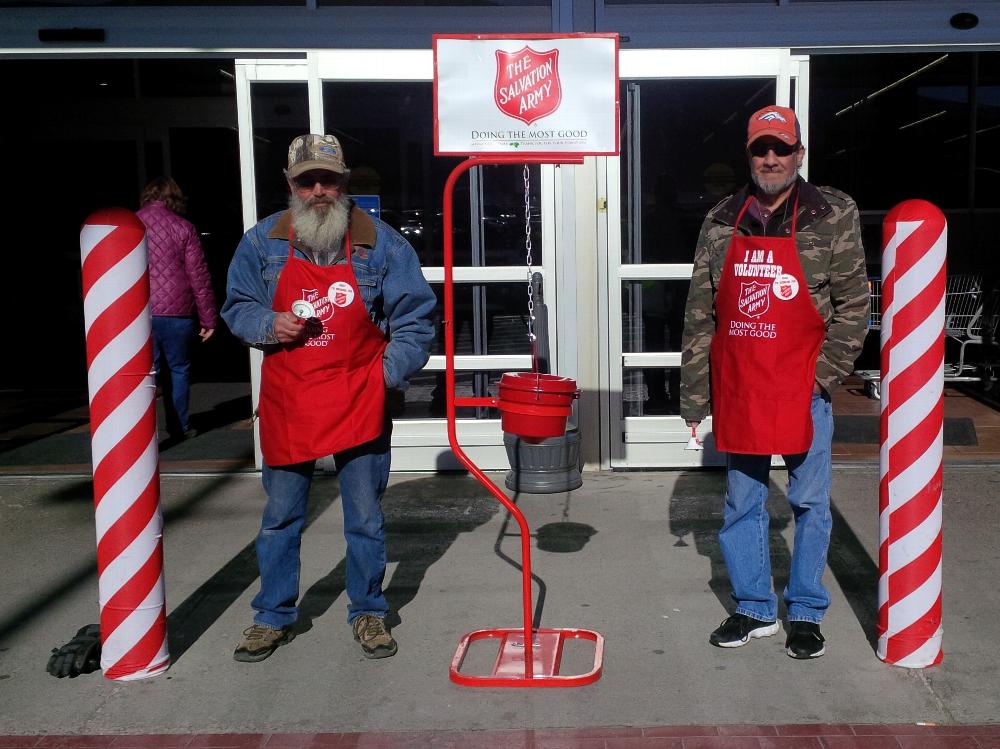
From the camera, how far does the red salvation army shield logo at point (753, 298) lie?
3.91 metres

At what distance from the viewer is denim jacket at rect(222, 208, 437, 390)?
4.05m

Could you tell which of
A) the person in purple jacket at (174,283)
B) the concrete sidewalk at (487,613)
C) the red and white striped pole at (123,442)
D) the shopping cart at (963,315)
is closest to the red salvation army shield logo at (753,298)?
the concrete sidewalk at (487,613)

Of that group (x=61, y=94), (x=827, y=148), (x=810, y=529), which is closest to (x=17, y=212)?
(x=61, y=94)

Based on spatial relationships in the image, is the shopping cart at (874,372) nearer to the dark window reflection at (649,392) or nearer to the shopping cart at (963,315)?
the shopping cart at (963,315)

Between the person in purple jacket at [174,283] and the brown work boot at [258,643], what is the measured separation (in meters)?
3.89

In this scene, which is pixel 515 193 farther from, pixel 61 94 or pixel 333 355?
pixel 61 94

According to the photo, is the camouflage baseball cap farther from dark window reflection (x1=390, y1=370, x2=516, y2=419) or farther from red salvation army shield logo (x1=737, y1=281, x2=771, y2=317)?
dark window reflection (x1=390, y1=370, x2=516, y2=419)

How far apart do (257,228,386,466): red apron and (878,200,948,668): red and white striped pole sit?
181 cm

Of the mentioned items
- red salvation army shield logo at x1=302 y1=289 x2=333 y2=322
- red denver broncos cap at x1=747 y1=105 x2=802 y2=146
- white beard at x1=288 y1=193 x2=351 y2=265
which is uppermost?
red denver broncos cap at x1=747 y1=105 x2=802 y2=146

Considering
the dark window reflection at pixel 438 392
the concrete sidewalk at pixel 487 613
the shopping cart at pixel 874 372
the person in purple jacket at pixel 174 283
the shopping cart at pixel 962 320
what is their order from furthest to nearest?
1. the shopping cart at pixel 962 320
2. the shopping cart at pixel 874 372
3. the person in purple jacket at pixel 174 283
4. the dark window reflection at pixel 438 392
5. the concrete sidewalk at pixel 487 613

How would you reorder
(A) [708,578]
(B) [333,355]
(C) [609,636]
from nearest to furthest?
(B) [333,355], (C) [609,636], (A) [708,578]

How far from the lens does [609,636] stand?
430 cm

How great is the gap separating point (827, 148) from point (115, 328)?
11.5 m

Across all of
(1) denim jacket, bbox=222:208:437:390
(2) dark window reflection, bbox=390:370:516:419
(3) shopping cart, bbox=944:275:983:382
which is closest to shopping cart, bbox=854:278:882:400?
(3) shopping cart, bbox=944:275:983:382
